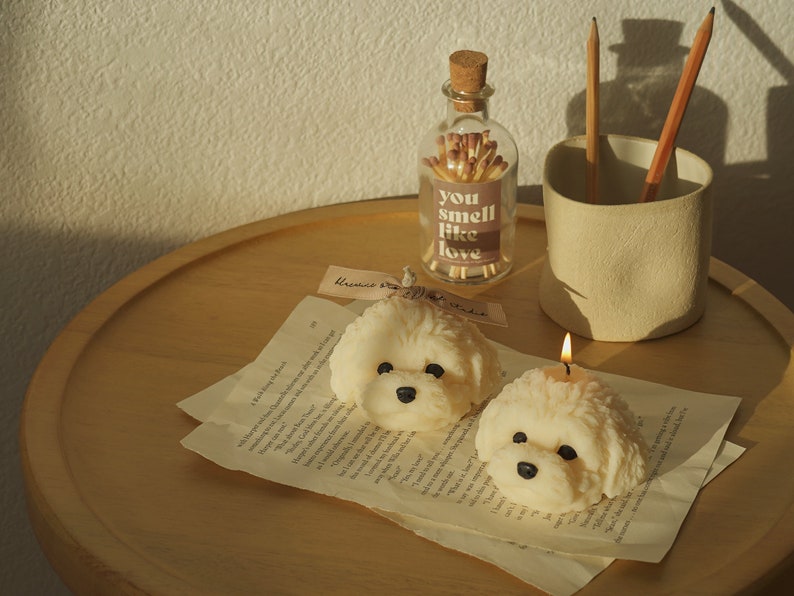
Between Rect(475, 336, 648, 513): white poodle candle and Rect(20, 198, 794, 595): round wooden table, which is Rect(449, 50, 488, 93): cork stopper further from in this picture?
Rect(475, 336, 648, 513): white poodle candle

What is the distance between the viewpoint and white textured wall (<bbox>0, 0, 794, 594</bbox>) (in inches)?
35.7

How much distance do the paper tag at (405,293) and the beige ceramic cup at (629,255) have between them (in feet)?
0.31

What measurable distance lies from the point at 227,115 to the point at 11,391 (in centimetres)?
41

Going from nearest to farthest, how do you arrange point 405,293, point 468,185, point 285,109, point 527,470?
point 527,470 → point 405,293 → point 468,185 → point 285,109

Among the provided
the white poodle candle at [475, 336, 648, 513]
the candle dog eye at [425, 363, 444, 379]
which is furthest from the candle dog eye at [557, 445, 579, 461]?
the candle dog eye at [425, 363, 444, 379]

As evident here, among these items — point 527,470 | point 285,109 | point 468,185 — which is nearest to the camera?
point 527,470

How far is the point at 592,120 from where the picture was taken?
79 centimetres

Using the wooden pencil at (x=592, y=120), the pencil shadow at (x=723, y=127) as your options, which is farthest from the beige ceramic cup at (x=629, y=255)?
the pencil shadow at (x=723, y=127)

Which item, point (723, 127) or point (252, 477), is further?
point (723, 127)

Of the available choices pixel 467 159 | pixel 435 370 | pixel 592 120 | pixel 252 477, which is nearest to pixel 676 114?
pixel 592 120

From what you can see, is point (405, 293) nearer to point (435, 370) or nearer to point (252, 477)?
point (435, 370)

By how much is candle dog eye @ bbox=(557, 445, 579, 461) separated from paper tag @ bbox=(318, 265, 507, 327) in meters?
0.12

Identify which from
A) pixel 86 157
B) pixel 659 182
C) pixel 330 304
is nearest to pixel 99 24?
pixel 86 157

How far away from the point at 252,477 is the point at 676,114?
1.38ft
